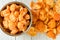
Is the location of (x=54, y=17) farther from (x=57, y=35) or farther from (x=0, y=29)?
(x=0, y=29)

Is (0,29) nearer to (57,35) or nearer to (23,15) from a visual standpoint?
(23,15)

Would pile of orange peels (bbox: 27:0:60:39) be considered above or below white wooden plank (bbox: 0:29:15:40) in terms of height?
above

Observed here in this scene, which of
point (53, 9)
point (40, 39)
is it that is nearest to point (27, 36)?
point (40, 39)

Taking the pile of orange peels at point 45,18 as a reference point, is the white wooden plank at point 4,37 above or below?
below

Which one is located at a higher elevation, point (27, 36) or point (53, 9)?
point (53, 9)

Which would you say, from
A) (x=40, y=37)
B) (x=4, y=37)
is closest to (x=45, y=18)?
(x=40, y=37)

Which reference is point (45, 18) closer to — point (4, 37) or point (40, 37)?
point (40, 37)

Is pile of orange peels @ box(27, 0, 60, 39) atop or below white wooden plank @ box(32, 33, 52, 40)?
atop

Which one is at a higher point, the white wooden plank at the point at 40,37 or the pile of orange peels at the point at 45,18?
the pile of orange peels at the point at 45,18

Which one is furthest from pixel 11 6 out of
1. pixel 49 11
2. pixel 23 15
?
pixel 49 11
